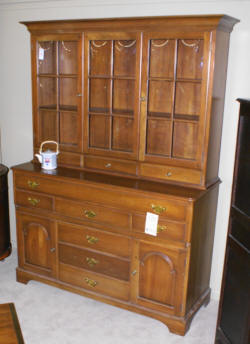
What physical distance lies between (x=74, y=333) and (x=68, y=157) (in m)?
1.26

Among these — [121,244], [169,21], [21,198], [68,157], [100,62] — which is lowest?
[121,244]

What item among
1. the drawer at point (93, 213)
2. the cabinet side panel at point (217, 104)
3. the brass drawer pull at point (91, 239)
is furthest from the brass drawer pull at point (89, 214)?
the cabinet side panel at point (217, 104)

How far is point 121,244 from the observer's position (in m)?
2.68

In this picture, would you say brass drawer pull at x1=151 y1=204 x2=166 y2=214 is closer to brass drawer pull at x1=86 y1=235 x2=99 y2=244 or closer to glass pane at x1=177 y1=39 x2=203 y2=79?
brass drawer pull at x1=86 y1=235 x2=99 y2=244

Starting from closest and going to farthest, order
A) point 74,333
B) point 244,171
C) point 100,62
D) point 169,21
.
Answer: point 244,171 → point 169,21 → point 74,333 → point 100,62

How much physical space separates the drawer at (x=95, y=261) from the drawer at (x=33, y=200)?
0.33 metres

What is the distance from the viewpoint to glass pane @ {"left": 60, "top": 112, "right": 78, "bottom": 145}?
3.06 m

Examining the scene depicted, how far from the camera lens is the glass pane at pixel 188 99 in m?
2.59

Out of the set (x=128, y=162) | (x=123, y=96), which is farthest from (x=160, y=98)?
(x=128, y=162)

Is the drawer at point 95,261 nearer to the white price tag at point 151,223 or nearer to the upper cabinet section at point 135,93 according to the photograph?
the white price tag at point 151,223

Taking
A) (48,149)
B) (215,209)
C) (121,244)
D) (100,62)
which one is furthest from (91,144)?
(215,209)

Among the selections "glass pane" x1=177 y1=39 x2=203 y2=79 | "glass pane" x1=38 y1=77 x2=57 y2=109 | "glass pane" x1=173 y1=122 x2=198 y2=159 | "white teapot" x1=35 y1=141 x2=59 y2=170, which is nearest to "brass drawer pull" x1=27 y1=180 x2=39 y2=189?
"white teapot" x1=35 y1=141 x2=59 y2=170

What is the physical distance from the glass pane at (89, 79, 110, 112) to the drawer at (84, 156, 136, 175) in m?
0.37

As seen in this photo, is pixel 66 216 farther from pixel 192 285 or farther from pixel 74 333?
pixel 192 285
